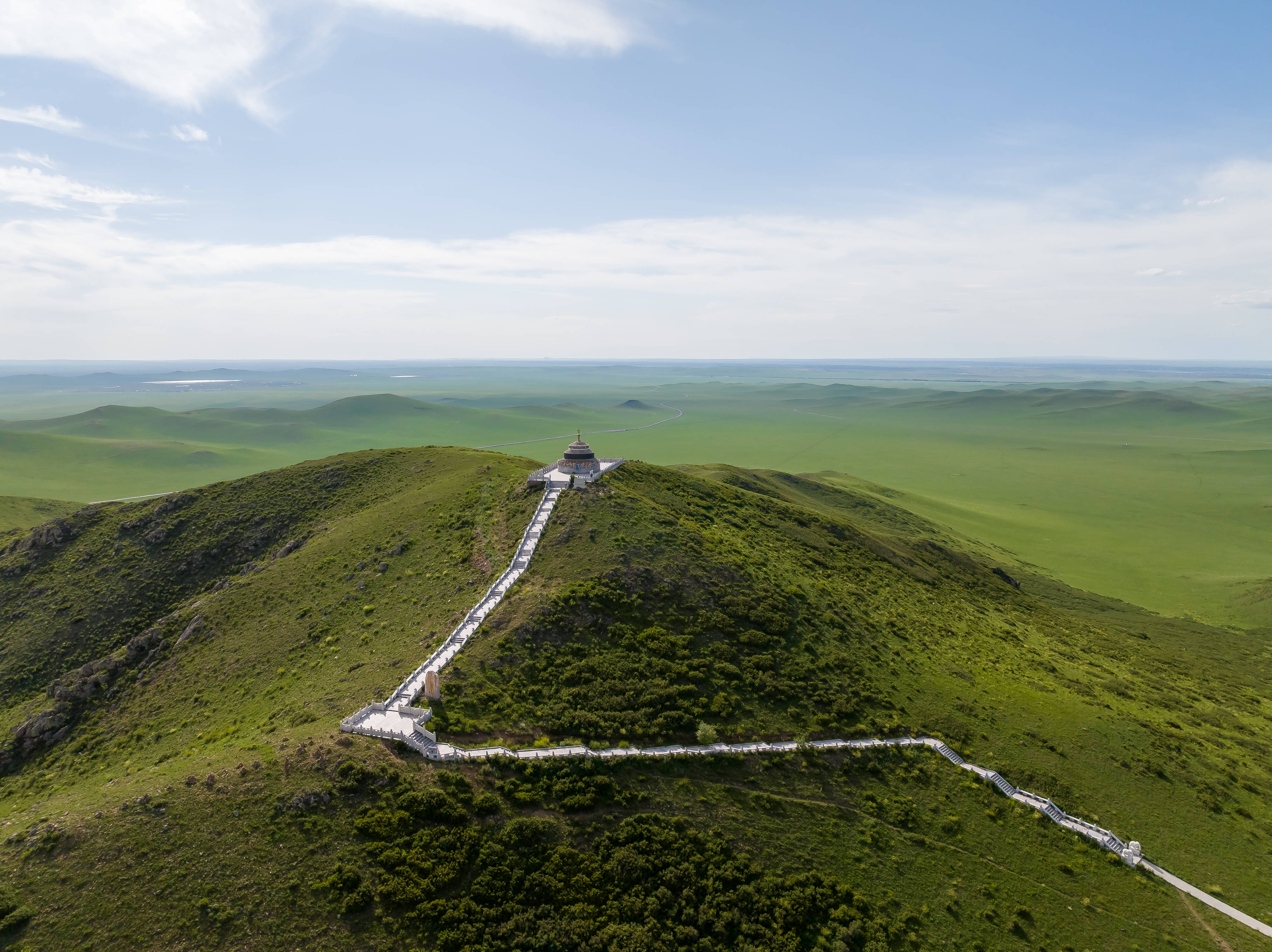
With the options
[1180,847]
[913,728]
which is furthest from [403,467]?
[1180,847]

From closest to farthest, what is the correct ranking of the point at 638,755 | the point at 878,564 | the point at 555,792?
1. the point at 555,792
2. the point at 638,755
3. the point at 878,564

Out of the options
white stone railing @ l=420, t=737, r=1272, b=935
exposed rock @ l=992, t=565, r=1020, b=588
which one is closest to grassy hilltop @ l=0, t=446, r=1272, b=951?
white stone railing @ l=420, t=737, r=1272, b=935

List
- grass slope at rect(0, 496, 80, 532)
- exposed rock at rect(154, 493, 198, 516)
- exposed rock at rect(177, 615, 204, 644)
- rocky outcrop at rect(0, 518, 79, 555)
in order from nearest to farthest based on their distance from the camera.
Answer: exposed rock at rect(177, 615, 204, 644), rocky outcrop at rect(0, 518, 79, 555), exposed rock at rect(154, 493, 198, 516), grass slope at rect(0, 496, 80, 532)

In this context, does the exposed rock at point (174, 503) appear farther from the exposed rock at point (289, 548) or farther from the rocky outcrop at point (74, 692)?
the rocky outcrop at point (74, 692)

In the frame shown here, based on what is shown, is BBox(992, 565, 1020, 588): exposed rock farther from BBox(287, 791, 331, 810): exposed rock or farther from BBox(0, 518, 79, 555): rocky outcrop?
BBox(0, 518, 79, 555): rocky outcrop

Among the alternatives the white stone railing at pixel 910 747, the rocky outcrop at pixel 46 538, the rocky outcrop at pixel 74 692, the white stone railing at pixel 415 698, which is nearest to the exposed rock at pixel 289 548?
the rocky outcrop at pixel 74 692

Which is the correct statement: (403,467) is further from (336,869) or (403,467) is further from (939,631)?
(939,631)

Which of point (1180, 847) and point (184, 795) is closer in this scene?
point (184, 795)

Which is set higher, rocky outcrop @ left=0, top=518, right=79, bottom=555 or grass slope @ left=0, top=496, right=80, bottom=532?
rocky outcrop @ left=0, top=518, right=79, bottom=555

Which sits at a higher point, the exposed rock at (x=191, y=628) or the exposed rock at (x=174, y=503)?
the exposed rock at (x=174, y=503)
